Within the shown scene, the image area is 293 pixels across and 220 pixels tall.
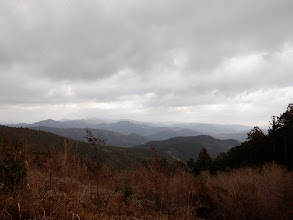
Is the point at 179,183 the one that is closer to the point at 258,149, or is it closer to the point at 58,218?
the point at 58,218

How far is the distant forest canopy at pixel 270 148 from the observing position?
2425 centimetres

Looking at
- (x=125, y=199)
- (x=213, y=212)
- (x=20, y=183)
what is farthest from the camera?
(x=213, y=212)

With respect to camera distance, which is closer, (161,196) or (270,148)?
(161,196)

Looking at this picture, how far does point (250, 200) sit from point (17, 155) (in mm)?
7022

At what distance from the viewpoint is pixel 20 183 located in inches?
152

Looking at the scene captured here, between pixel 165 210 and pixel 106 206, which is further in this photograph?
pixel 165 210

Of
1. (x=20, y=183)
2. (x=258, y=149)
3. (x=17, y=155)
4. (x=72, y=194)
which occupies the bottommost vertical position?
(x=258, y=149)

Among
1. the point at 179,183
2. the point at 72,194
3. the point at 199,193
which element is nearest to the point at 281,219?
the point at 199,193

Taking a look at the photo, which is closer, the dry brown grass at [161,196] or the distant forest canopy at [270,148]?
the dry brown grass at [161,196]

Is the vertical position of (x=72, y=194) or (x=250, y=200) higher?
(x=72, y=194)

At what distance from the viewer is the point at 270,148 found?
1079 inches

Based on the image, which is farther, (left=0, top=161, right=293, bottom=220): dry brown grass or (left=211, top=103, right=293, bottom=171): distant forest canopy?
(left=211, top=103, right=293, bottom=171): distant forest canopy

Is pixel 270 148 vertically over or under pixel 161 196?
under

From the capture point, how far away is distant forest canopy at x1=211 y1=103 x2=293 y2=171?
79.6 feet
